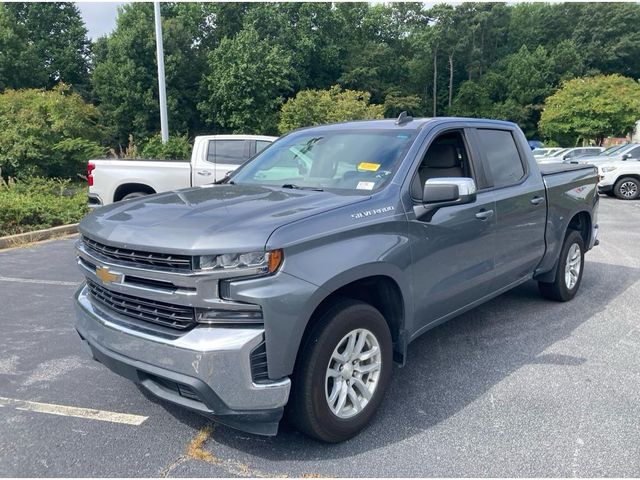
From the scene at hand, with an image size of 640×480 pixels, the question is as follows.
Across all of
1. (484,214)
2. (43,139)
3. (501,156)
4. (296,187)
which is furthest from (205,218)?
(43,139)

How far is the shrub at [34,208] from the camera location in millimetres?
9711

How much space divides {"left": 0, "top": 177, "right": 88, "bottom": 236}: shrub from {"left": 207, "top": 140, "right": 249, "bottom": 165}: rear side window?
122 inches

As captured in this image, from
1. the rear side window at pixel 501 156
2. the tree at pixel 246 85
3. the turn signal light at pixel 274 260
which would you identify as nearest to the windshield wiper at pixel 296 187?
the turn signal light at pixel 274 260

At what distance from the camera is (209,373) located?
263cm

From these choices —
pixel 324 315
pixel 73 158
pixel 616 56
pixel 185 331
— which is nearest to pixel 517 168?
pixel 324 315

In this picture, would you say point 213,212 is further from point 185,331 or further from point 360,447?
point 360,447

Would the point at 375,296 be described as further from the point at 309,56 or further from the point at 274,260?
the point at 309,56

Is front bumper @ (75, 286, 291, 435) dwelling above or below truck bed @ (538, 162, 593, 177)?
below

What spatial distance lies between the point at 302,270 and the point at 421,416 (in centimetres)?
140

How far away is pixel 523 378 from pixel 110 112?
4206 centimetres

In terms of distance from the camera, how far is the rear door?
447 cm

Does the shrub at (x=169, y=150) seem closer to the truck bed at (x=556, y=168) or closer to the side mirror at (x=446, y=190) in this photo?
the truck bed at (x=556, y=168)

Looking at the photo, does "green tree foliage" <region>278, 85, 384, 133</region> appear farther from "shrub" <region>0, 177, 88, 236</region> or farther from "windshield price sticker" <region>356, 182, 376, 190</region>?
"windshield price sticker" <region>356, 182, 376, 190</region>

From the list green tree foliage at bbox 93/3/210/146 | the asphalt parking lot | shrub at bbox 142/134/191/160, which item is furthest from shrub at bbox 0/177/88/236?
green tree foliage at bbox 93/3/210/146
